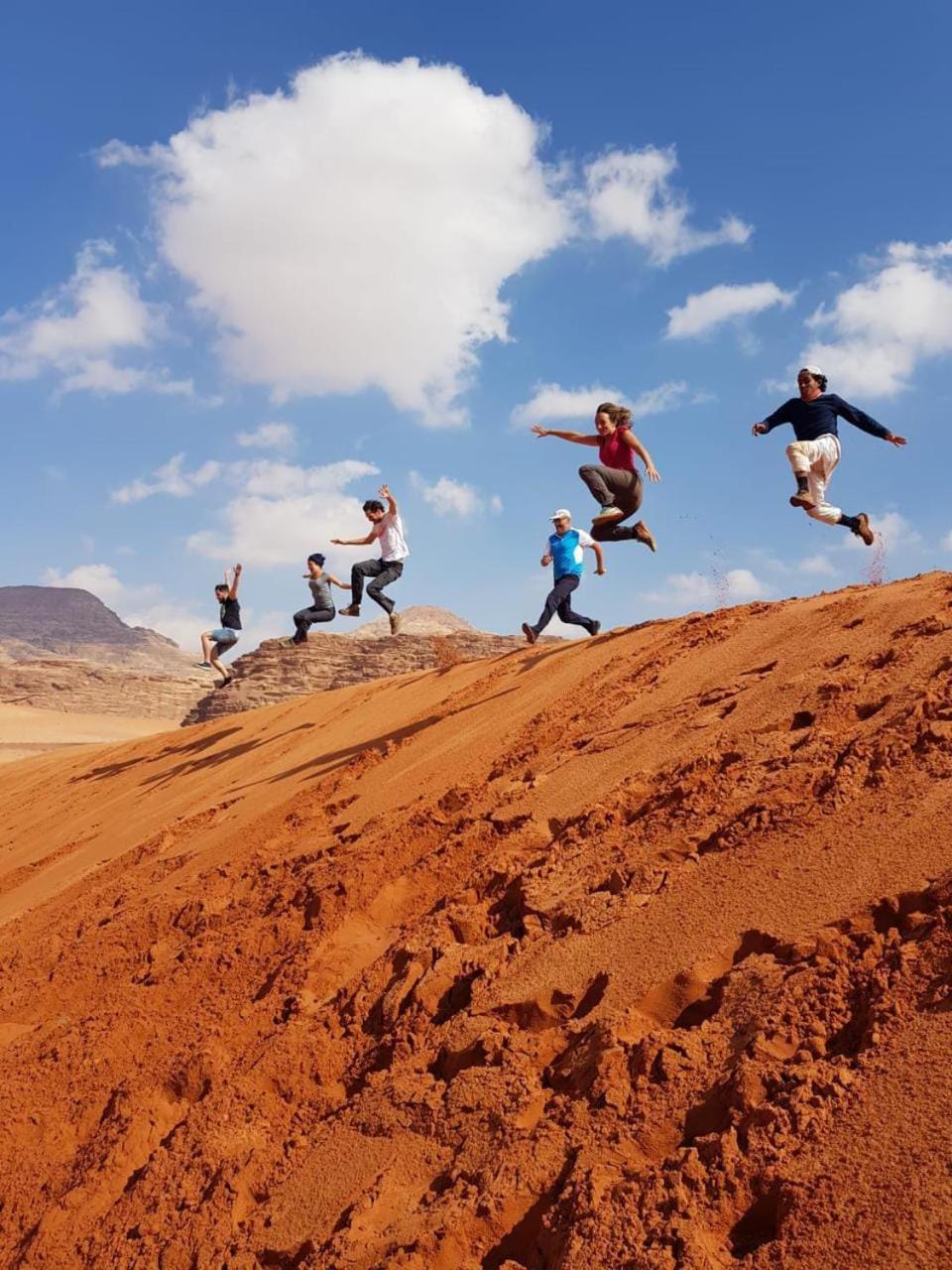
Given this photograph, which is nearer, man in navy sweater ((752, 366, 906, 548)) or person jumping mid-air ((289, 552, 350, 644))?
man in navy sweater ((752, 366, 906, 548))

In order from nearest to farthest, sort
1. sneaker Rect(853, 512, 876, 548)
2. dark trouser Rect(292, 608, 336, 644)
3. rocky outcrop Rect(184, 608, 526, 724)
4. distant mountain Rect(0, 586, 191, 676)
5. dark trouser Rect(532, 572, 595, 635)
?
sneaker Rect(853, 512, 876, 548)
dark trouser Rect(532, 572, 595, 635)
dark trouser Rect(292, 608, 336, 644)
rocky outcrop Rect(184, 608, 526, 724)
distant mountain Rect(0, 586, 191, 676)

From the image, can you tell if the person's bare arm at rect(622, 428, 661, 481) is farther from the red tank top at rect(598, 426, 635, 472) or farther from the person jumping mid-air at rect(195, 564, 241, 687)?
the person jumping mid-air at rect(195, 564, 241, 687)

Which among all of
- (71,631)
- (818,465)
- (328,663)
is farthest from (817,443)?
(71,631)

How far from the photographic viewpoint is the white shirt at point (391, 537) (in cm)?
889

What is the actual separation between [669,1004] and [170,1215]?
1.38 m

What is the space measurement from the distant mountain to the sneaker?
298 feet

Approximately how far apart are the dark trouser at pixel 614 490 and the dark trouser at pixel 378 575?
242 centimetres

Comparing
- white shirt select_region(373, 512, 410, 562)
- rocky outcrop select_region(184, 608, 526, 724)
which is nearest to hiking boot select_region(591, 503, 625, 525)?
white shirt select_region(373, 512, 410, 562)

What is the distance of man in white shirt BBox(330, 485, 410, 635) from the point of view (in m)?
8.84

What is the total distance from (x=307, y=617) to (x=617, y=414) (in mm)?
3889

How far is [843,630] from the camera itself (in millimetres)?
4621

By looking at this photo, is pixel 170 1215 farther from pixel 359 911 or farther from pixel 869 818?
pixel 869 818

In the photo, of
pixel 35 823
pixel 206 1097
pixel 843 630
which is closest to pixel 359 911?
pixel 206 1097

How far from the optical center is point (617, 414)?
6.94m
